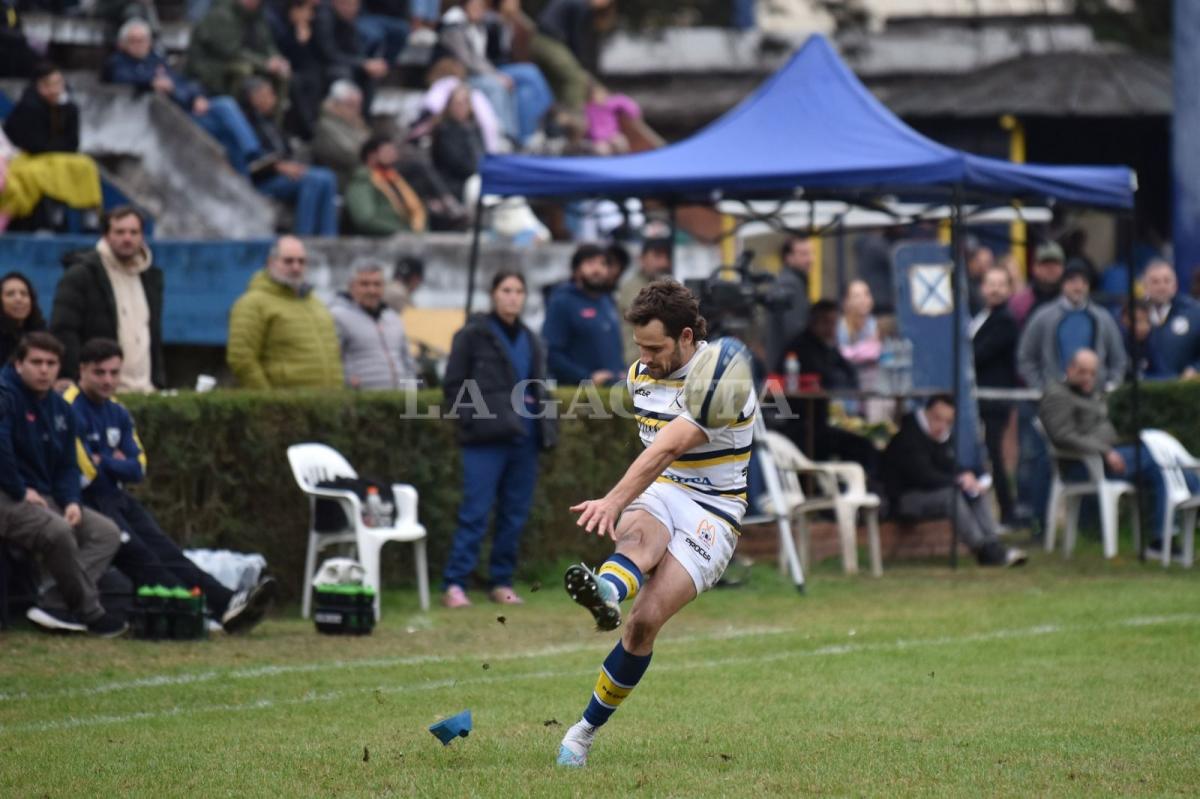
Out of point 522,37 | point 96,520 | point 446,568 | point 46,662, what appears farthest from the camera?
point 522,37

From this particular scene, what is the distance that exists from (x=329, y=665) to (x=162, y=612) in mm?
1212

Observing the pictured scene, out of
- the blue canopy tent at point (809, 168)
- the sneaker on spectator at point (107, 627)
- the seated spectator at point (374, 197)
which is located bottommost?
the sneaker on spectator at point (107, 627)

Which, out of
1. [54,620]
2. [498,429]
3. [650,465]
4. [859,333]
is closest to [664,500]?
[650,465]

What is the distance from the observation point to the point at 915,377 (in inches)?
693

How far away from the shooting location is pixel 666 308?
26.7ft

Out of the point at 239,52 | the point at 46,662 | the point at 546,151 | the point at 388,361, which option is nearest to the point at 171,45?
the point at 239,52

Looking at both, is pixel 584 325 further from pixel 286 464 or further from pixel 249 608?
pixel 249 608

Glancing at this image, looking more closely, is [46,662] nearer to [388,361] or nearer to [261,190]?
[388,361]

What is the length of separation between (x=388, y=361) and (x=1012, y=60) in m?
14.6

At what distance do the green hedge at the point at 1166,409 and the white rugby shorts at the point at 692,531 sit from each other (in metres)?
9.72

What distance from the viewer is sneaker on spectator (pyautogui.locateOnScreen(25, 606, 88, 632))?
11602 millimetres

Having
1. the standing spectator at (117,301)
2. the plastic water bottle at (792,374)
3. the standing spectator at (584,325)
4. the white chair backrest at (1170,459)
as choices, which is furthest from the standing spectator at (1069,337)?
the standing spectator at (117,301)

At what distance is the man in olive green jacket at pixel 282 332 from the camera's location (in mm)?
13984

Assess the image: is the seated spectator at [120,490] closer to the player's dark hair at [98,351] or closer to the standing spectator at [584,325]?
the player's dark hair at [98,351]
